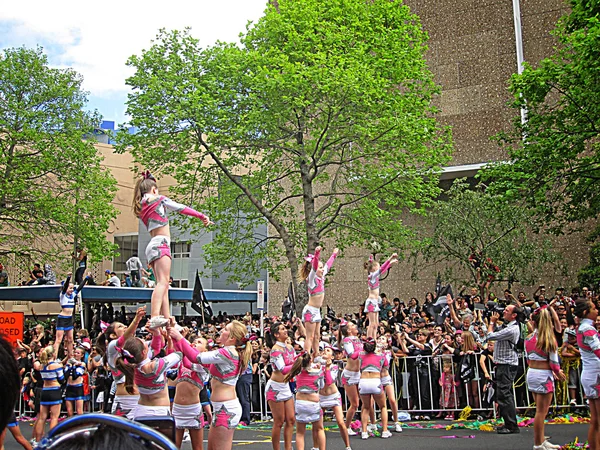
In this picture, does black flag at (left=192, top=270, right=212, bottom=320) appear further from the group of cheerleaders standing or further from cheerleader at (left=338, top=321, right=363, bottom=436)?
cheerleader at (left=338, top=321, right=363, bottom=436)

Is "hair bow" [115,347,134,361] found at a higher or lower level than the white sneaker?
lower

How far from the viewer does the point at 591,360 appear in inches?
330

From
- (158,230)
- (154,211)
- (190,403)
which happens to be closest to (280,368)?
(190,403)

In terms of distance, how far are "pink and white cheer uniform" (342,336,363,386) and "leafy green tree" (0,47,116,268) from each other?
1736 centimetres

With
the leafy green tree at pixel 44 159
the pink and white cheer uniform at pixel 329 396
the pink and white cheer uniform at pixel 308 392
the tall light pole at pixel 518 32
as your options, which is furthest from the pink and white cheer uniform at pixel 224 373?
the tall light pole at pixel 518 32

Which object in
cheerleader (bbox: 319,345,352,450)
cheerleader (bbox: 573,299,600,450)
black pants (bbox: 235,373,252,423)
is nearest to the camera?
cheerleader (bbox: 573,299,600,450)

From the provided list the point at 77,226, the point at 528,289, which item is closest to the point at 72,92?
the point at 77,226

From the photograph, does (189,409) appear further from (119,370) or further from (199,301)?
(199,301)

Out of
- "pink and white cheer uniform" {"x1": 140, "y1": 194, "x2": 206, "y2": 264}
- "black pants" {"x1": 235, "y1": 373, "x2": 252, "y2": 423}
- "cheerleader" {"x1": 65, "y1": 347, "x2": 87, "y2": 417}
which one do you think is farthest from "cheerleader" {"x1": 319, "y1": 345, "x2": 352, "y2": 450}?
"cheerleader" {"x1": 65, "y1": 347, "x2": 87, "y2": 417}

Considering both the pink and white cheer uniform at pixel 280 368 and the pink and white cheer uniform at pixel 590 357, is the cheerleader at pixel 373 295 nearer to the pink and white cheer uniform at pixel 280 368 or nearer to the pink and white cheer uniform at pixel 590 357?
the pink and white cheer uniform at pixel 280 368

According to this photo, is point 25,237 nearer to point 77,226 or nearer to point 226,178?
point 77,226

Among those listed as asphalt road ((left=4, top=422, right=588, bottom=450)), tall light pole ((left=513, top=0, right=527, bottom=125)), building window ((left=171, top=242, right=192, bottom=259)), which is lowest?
asphalt road ((left=4, top=422, right=588, bottom=450))

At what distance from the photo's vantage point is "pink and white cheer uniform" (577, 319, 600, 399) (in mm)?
8227

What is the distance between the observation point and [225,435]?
707 cm
